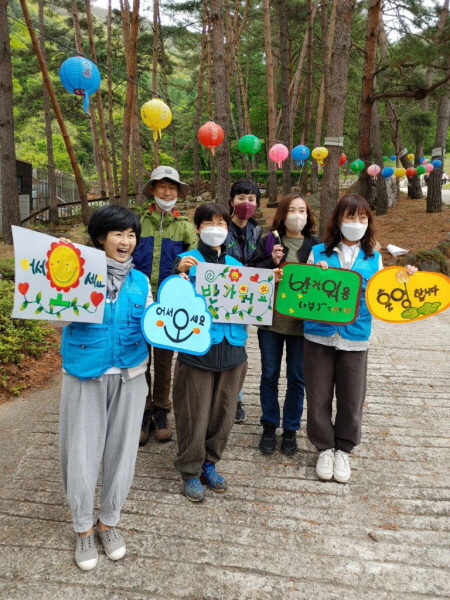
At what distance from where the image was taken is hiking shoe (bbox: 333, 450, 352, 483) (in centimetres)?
272

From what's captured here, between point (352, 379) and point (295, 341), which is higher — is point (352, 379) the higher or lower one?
the lower one

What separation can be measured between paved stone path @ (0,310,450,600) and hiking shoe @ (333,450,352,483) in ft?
0.17

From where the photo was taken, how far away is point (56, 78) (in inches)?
793

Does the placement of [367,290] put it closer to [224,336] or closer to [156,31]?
[224,336]

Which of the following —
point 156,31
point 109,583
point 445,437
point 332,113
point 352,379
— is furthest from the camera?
point 156,31

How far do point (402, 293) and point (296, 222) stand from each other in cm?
80

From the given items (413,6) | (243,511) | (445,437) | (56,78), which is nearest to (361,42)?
(413,6)

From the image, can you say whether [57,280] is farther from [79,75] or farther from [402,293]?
[79,75]

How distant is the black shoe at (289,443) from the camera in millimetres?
3023

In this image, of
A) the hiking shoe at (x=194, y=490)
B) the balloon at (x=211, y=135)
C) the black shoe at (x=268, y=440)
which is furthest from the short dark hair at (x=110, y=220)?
the balloon at (x=211, y=135)

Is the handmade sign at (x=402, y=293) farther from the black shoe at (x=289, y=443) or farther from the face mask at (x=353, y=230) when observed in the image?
the black shoe at (x=289, y=443)

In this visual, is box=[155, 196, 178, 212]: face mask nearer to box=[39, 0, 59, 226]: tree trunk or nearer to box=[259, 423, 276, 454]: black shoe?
box=[259, 423, 276, 454]: black shoe

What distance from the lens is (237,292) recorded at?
8.25ft

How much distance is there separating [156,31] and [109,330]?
16881 millimetres
